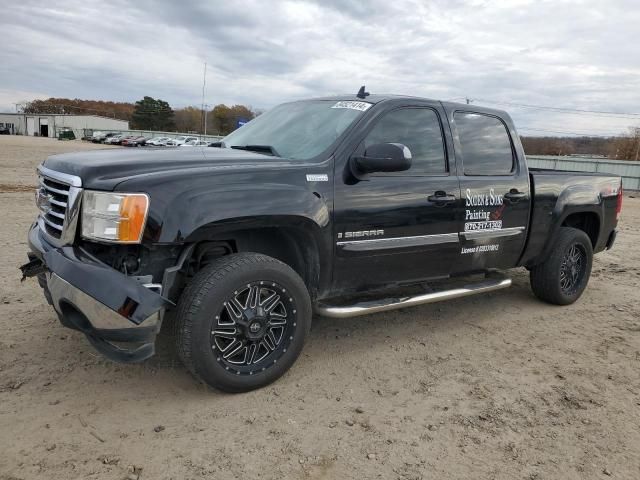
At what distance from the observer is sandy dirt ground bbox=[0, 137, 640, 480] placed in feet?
8.29

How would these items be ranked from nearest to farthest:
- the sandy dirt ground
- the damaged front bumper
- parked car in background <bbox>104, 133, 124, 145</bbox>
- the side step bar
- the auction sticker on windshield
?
the sandy dirt ground → the damaged front bumper → the side step bar → the auction sticker on windshield → parked car in background <bbox>104, 133, 124, 145</bbox>

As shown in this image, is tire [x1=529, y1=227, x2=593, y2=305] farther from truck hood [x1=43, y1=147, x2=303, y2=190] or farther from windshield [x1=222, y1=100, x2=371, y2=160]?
truck hood [x1=43, y1=147, x2=303, y2=190]

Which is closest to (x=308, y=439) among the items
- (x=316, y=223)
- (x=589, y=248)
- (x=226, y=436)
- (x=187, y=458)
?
(x=226, y=436)

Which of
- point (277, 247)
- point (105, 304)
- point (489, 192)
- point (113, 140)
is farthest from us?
point (113, 140)

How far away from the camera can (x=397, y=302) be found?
3742 millimetres

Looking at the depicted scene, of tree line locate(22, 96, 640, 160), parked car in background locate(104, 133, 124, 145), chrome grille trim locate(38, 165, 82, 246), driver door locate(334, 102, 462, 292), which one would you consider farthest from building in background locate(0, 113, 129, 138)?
driver door locate(334, 102, 462, 292)

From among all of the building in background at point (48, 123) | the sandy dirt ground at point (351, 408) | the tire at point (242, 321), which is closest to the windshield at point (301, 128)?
the tire at point (242, 321)

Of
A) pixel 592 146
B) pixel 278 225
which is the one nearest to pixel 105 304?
pixel 278 225

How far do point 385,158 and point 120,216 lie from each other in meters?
1.65

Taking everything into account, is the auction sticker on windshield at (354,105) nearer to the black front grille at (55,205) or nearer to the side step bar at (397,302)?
the side step bar at (397,302)

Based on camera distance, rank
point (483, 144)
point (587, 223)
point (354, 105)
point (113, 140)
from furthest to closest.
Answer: point (113, 140)
point (587, 223)
point (483, 144)
point (354, 105)

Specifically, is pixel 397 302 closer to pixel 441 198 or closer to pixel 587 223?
pixel 441 198

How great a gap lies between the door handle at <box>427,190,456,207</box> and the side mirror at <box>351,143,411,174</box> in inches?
21.7

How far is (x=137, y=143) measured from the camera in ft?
161
